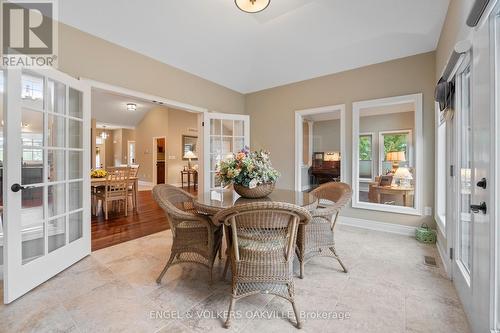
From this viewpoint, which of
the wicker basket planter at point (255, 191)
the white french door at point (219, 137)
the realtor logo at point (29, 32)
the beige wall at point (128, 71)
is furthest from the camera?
the white french door at point (219, 137)

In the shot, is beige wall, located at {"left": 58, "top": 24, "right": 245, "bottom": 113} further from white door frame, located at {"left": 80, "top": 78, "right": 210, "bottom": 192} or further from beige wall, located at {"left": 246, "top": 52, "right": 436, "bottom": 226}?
beige wall, located at {"left": 246, "top": 52, "right": 436, "bottom": 226}

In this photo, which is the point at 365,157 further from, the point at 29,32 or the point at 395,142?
the point at 29,32

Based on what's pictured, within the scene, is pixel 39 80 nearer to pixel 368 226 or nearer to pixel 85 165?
pixel 85 165

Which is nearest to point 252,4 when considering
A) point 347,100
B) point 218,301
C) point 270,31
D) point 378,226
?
point 270,31

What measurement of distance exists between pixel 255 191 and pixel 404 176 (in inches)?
113

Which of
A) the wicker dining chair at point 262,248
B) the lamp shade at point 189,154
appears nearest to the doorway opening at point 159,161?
the lamp shade at point 189,154

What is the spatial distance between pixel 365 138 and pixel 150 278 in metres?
3.89

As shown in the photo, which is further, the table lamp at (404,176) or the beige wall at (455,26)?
the table lamp at (404,176)

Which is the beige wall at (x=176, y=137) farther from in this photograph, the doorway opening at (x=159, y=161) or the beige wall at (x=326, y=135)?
the beige wall at (x=326, y=135)

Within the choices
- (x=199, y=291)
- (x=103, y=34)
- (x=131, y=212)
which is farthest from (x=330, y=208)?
(x=131, y=212)

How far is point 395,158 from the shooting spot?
12.8 feet

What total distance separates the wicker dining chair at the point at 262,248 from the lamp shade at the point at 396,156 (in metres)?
3.17

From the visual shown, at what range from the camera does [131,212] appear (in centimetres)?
487

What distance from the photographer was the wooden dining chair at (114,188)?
14.3 feet
